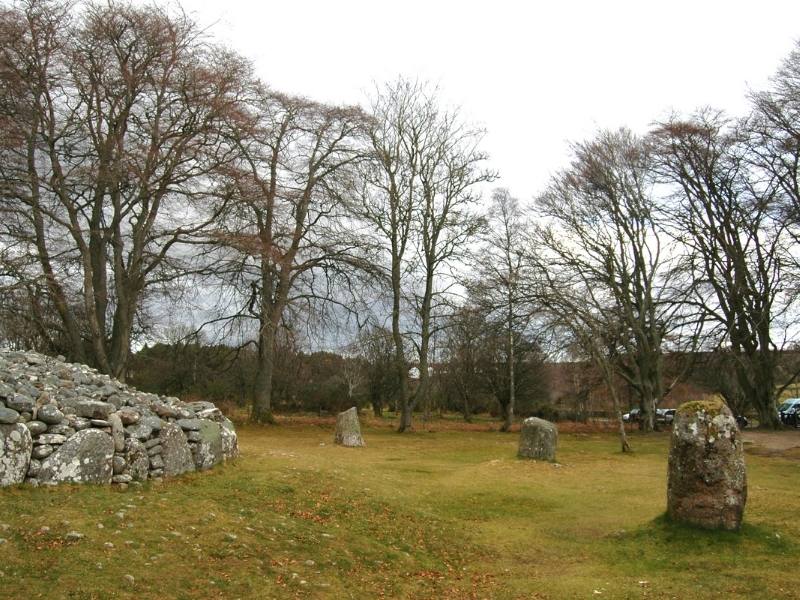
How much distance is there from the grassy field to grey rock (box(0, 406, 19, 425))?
73 cm

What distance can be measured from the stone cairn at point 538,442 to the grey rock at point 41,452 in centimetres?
1140

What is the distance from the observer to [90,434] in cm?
783

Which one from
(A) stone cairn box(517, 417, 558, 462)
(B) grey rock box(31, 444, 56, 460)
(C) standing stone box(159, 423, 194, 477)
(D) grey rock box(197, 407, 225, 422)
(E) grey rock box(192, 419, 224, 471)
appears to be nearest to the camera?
(B) grey rock box(31, 444, 56, 460)

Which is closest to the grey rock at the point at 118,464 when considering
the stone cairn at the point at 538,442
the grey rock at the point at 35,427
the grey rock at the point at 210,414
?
the grey rock at the point at 35,427

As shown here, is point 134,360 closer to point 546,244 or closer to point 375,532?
point 546,244

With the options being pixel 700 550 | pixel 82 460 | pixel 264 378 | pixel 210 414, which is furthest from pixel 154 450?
pixel 264 378

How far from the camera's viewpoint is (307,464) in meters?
11.7

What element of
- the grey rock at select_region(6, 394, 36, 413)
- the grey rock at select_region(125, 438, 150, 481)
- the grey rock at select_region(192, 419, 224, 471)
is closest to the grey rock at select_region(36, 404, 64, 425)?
the grey rock at select_region(6, 394, 36, 413)

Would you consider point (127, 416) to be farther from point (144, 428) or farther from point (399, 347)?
point (399, 347)

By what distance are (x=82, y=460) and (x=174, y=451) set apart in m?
1.70

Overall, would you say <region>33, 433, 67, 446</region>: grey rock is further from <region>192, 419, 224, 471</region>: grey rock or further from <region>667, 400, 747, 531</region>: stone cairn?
<region>667, 400, 747, 531</region>: stone cairn

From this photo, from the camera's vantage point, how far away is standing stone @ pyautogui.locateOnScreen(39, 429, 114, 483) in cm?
730

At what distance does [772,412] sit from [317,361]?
27.9 m

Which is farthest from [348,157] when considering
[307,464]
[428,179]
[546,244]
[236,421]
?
[307,464]
